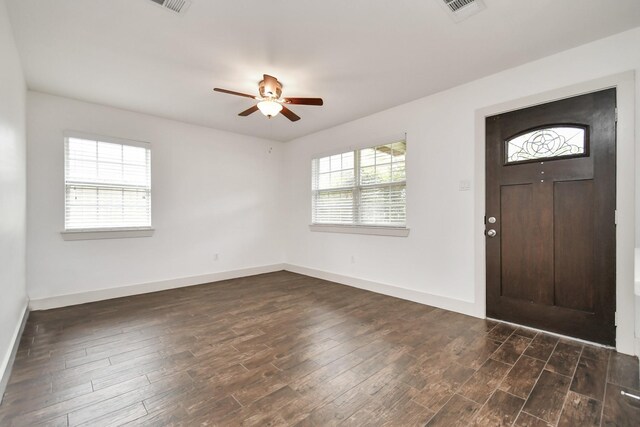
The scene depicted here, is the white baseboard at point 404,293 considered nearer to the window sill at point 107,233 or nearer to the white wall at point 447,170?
the white wall at point 447,170

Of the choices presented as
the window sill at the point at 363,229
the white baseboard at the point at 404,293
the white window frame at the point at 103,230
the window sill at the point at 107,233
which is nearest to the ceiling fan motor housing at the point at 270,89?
the window sill at the point at 363,229

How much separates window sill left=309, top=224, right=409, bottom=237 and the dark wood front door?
3.65 ft

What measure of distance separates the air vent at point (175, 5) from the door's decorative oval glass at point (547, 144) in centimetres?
323

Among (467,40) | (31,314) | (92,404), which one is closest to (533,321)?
(467,40)

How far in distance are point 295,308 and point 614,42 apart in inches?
159

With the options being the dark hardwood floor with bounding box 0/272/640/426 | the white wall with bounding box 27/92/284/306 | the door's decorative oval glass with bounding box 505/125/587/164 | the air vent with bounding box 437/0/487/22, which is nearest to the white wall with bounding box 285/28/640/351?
the door's decorative oval glass with bounding box 505/125/587/164

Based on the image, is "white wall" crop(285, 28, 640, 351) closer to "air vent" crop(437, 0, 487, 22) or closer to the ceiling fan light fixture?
"air vent" crop(437, 0, 487, 22)

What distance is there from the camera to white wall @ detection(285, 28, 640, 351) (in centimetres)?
261

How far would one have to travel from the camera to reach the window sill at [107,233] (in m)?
3.73

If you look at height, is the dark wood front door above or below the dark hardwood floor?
above

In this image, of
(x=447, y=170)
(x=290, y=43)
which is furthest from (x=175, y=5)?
(x=447, y=170)

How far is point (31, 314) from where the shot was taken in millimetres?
3357

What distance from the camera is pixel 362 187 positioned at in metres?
4.55

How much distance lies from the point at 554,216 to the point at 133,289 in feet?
17.4
